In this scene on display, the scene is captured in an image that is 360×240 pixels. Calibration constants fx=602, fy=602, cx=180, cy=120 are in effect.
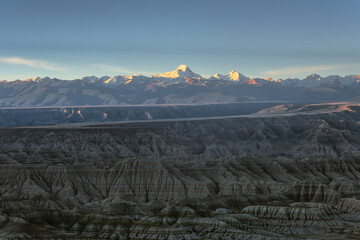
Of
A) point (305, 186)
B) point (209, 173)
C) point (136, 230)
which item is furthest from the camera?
point (209, 173)

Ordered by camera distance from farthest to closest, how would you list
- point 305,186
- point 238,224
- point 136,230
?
point 305,186 < point 238,224 < point 136,230

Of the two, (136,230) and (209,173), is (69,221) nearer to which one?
(136,230)

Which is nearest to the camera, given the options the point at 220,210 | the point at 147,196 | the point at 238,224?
the point at 238,224

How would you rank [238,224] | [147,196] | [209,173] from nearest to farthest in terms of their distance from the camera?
[238,224]
[147,196]
[209,173]

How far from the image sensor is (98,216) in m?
97.4

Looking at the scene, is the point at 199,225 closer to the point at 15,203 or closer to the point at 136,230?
the point at 136,230

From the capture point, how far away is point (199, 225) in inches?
3831

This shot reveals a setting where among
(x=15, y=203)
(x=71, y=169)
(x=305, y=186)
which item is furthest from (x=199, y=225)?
(x=71, y=169)

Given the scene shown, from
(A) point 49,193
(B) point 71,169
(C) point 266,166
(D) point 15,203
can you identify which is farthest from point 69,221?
(C) point 266,166

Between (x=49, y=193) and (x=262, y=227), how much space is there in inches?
2329

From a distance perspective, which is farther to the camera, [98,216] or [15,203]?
[15,203]

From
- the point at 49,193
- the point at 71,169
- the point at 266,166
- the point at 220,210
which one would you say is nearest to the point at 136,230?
the point at 220,210

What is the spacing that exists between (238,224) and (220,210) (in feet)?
35.3

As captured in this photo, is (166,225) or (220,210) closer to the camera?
(166,225)
